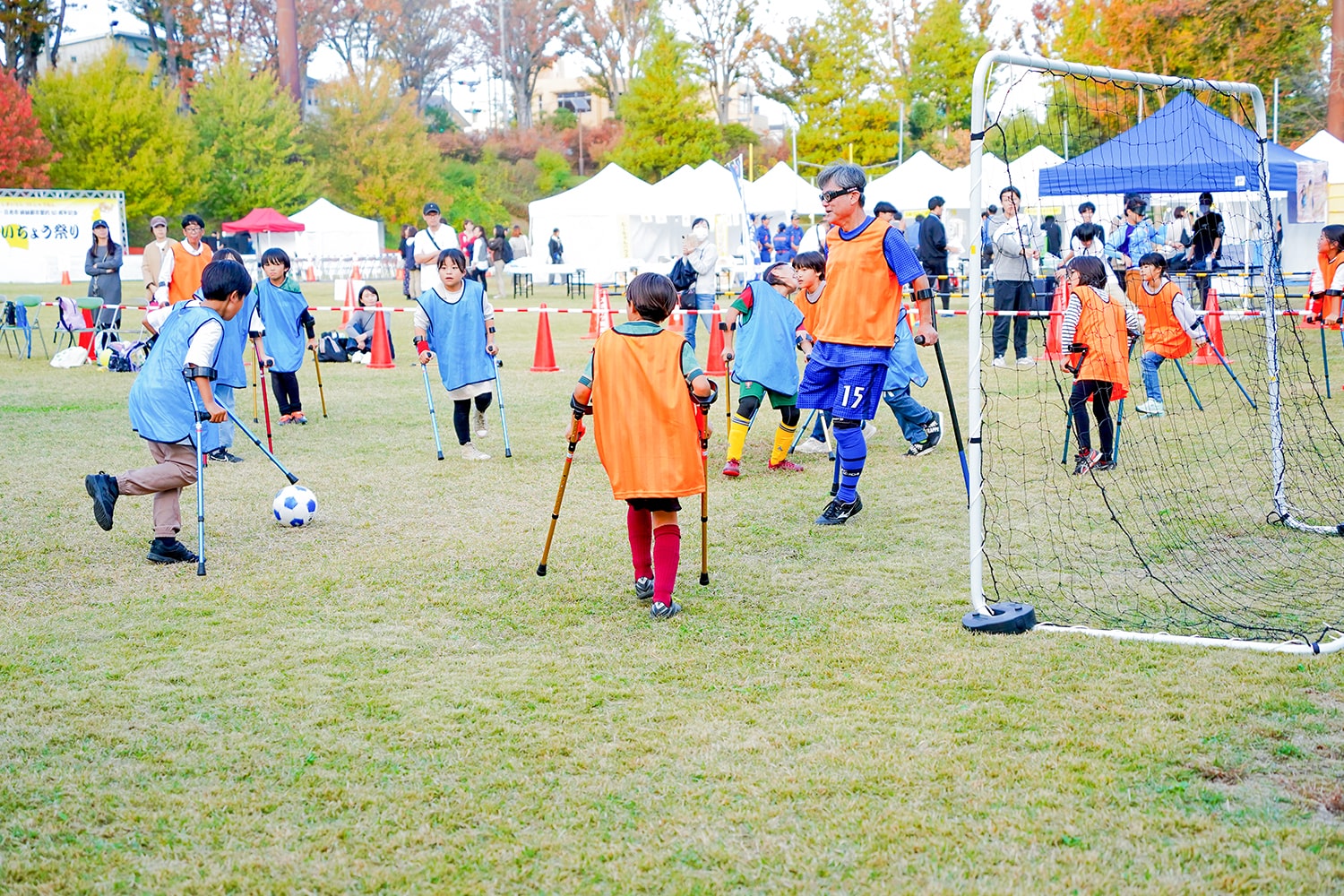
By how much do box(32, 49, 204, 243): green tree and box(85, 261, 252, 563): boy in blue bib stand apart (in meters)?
41.6

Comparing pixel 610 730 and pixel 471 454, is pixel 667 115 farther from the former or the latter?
pixel 610 730

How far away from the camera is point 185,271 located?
40.4ft

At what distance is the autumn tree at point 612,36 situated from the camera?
6019 centimetres

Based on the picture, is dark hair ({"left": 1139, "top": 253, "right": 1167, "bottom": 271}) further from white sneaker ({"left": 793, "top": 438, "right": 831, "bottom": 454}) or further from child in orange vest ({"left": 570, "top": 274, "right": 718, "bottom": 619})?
child in orange vest ({"left": 570, "top": 274, "right": 718, "bottom": 619})

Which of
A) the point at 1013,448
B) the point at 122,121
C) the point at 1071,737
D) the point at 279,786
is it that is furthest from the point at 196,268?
the point at 122,121

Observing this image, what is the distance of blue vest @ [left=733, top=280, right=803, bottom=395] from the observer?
8633 mm

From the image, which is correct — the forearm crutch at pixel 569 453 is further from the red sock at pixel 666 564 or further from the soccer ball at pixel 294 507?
the soccer ball at pixel 294 507

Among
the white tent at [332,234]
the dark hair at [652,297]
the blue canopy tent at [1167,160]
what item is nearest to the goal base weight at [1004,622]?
the dark hair at [652,297]

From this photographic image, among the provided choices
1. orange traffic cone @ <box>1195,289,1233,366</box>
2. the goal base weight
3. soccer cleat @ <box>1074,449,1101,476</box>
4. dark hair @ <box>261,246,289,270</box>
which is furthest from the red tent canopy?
the goal base weight

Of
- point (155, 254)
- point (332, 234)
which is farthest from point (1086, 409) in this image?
point (332, 234)

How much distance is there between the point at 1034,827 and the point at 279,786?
2211 mm

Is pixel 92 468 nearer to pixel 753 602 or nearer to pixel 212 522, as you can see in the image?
pixel 212 522

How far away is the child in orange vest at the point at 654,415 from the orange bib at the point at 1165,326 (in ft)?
19.7

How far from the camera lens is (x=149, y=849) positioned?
3352 millimetres
